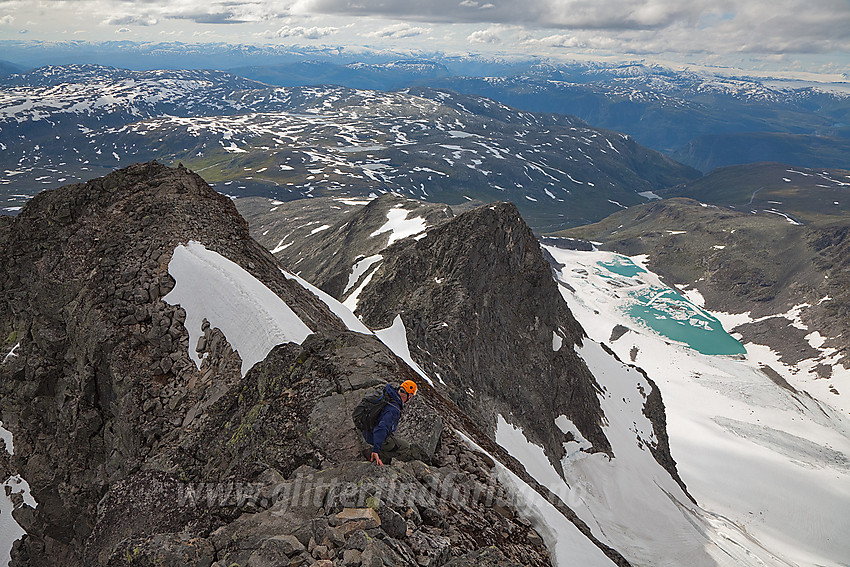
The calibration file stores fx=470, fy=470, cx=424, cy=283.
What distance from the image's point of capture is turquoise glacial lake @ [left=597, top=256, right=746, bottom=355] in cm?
16050

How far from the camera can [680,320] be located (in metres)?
177

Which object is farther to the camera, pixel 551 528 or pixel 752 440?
pixel 752 440

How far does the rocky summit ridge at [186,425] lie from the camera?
1009 centimetres

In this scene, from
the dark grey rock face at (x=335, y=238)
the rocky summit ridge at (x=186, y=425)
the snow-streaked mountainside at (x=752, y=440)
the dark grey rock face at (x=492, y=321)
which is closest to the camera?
the rocky summit ridge at (x=186, y=425)

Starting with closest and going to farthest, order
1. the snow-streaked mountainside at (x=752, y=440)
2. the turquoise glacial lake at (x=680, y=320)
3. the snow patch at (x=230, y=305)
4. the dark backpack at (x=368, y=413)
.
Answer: the dark backpack at (x=368, y=413) < the snow patch at (x=230, y=305) < the snow-streaked mountainside at (x=752, y=440) < the turquoise glacial lake at (x=680, y=320)

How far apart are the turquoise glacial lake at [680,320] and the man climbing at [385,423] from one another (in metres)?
169

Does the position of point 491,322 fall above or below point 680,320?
above

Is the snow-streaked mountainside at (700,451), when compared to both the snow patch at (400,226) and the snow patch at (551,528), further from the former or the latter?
the snow patch at (400,226)

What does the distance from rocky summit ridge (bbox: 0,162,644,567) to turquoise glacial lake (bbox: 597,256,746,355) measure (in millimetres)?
164866

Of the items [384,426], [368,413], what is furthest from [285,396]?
[384,426]

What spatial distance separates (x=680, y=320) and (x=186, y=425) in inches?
7571

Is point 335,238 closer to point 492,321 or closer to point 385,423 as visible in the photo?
point 492,321

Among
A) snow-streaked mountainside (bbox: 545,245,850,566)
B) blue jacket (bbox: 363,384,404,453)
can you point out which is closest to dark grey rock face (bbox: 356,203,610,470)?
snow-streaked mountainside (bbox: 545,245,850,566)

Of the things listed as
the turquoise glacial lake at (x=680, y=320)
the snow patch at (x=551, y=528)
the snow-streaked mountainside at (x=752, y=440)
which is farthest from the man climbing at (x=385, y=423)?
the turquoise glacial lake at (x=680, y=320)
